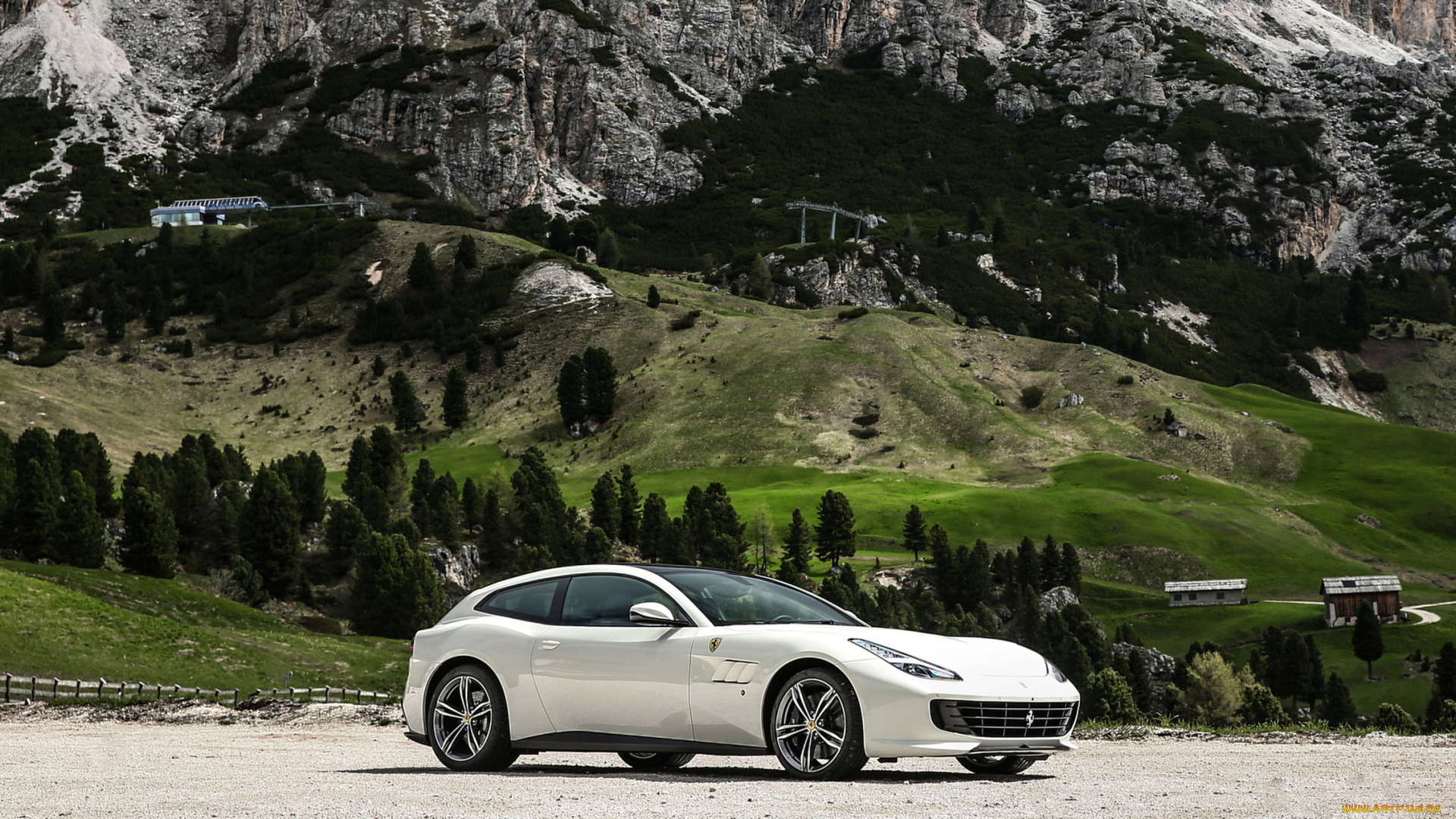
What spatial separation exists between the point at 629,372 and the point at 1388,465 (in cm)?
10753

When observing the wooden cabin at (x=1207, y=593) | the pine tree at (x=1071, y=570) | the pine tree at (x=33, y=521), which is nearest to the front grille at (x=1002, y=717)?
the pine tree at (x=33, y=521)

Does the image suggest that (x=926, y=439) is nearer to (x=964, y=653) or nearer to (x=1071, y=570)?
(x=1071, y=570)

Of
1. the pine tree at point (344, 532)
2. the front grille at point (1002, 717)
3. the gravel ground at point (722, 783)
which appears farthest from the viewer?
the pine tree at point (344, 532)

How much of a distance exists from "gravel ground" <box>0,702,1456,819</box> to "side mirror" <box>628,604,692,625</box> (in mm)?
1706

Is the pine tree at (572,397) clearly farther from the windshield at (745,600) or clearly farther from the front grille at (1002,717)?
the front grille at (1002,717)

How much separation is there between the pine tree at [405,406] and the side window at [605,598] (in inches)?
6527

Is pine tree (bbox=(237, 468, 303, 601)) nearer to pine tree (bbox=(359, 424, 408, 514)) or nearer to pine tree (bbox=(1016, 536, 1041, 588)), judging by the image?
pine tree (bbox=(359, 424, 408, 514))

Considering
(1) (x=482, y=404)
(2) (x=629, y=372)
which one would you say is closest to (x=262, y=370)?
(1) (x=482, y=404)

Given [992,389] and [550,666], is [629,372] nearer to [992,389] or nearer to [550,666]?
[992,389]

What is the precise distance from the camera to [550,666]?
14125 mm

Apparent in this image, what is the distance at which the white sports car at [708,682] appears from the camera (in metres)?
12.4

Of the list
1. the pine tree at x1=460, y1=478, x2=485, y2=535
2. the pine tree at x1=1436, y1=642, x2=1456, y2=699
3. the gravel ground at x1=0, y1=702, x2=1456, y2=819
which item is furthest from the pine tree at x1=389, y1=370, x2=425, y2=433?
the gravel ground at x1=0, y1=702, x2=1456, y2=819

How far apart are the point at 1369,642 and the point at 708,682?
93.7 meters

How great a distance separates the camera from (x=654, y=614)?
13.3 metres
